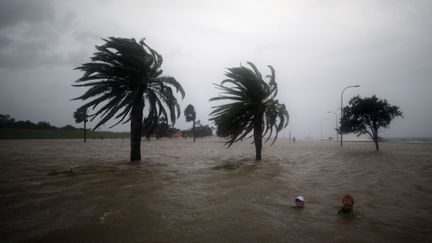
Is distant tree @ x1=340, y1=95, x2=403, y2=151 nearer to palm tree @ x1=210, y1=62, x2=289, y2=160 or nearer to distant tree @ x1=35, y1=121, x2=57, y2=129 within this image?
palm tree @ x1=210, y1=62, x2=289, y2=160

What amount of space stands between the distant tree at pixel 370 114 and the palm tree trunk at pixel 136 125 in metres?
27.7

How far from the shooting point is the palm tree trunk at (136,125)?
13.0 meters

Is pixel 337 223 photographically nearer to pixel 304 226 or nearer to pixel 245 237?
pixel 304 226

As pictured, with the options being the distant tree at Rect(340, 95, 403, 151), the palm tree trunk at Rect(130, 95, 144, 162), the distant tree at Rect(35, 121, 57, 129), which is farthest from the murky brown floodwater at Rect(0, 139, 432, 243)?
the distant tree at Rect(35, 121, 57, 129)

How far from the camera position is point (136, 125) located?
13117 millimetres

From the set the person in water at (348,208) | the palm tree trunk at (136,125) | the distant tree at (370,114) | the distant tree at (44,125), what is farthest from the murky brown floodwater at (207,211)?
the distant tree at (44,125)

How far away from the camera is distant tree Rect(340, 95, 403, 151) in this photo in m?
28.6

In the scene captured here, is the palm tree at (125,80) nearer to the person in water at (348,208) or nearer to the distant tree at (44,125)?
the person in water at (348,208)

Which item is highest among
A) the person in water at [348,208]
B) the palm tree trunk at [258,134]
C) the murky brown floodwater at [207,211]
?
the palm tree trunk at [258,134]

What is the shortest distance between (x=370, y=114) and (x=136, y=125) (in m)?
28.7

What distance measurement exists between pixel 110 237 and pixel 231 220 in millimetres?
1812

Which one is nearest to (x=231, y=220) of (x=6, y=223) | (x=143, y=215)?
(x=143, y=215)

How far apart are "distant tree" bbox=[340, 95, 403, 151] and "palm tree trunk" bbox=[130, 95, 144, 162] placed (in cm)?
2766

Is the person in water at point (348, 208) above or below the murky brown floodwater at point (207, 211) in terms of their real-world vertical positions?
above
